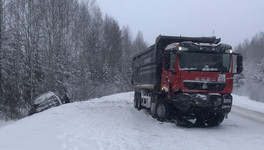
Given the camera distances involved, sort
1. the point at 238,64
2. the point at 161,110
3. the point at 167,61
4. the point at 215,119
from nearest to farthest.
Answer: the point at 167,61 → the point at 238,64 → the point at 215,119 → the point at 161,110

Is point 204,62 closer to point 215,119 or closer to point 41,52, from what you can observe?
point 215,119

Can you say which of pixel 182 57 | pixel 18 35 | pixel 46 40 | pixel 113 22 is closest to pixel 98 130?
pixel 182 57

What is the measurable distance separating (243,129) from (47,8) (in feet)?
77.3

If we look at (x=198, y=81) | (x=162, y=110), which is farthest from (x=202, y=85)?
(x=162, y=110)

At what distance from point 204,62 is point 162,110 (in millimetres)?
2508

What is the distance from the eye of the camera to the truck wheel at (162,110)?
34.6 feet

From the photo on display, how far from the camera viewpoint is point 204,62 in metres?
9.94

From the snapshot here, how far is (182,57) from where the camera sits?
390 inches

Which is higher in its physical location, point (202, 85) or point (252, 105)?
point (202, 85)

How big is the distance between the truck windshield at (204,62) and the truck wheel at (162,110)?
1.77 meters

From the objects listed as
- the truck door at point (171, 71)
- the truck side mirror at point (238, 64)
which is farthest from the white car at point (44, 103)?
the truck side mirror at point (238, 64)

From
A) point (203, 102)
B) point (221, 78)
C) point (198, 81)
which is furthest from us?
point (221, 78)

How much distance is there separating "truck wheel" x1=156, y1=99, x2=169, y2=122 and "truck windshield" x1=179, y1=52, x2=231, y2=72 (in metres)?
1.77

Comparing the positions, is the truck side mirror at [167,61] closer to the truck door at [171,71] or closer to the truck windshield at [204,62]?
the truck door at [171,71]
